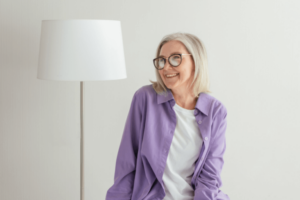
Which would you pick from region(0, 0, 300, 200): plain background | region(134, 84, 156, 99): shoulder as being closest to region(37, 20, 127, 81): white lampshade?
region(134, 84, 156, 99): shoulder

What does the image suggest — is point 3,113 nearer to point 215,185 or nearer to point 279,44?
point 215,185

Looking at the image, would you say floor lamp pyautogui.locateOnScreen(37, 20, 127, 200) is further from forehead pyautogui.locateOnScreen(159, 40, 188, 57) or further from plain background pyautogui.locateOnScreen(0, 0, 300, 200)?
plain background pyautogui.locateOnScreen(0, 0, 300, 200)

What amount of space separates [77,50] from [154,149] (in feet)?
1.83

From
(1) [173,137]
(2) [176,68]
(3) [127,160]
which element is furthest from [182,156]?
(2) [176,68]

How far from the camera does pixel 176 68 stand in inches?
61.9

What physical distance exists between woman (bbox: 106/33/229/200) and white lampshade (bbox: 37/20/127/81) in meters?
0.24

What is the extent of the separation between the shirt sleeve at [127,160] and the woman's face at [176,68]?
167mm

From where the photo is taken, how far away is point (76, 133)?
6.60ft

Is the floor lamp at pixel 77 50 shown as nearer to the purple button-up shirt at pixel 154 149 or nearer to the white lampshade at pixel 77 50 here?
the white lampshade at pixel 77 50

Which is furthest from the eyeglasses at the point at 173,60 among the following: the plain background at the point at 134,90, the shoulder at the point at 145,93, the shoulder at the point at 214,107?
the plain background at the point at 134,90

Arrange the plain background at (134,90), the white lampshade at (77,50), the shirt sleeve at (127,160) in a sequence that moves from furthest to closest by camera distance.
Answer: the plain background at (134,90)
the shirt sleeve at (127,160)
the white lampshade at (77,50)

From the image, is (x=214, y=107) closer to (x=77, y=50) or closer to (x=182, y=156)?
(x=182, y=156)

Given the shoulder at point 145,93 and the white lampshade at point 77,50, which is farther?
the shoulder at point 145,93

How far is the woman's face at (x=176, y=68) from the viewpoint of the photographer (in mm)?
1572
